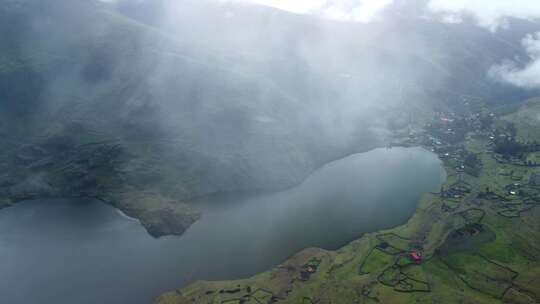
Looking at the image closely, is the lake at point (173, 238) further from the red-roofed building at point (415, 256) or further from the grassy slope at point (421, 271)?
the red-roofed building at point (415, 256)

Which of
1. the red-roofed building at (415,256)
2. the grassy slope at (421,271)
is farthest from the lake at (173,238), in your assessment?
the red-roofed building at (415,256)

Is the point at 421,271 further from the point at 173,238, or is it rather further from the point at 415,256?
the point at 173,238

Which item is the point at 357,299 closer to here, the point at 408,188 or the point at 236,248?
the point at 236,248

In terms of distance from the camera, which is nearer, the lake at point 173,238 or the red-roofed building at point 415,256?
the lake at point 173,238

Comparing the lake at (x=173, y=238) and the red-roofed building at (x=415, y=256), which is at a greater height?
the red-roofed building at (x=415, y=256)

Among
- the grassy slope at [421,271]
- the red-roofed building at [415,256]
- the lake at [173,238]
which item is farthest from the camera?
the red-roofed building at [415,256]

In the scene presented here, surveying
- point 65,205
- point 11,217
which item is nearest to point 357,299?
point 65,205
